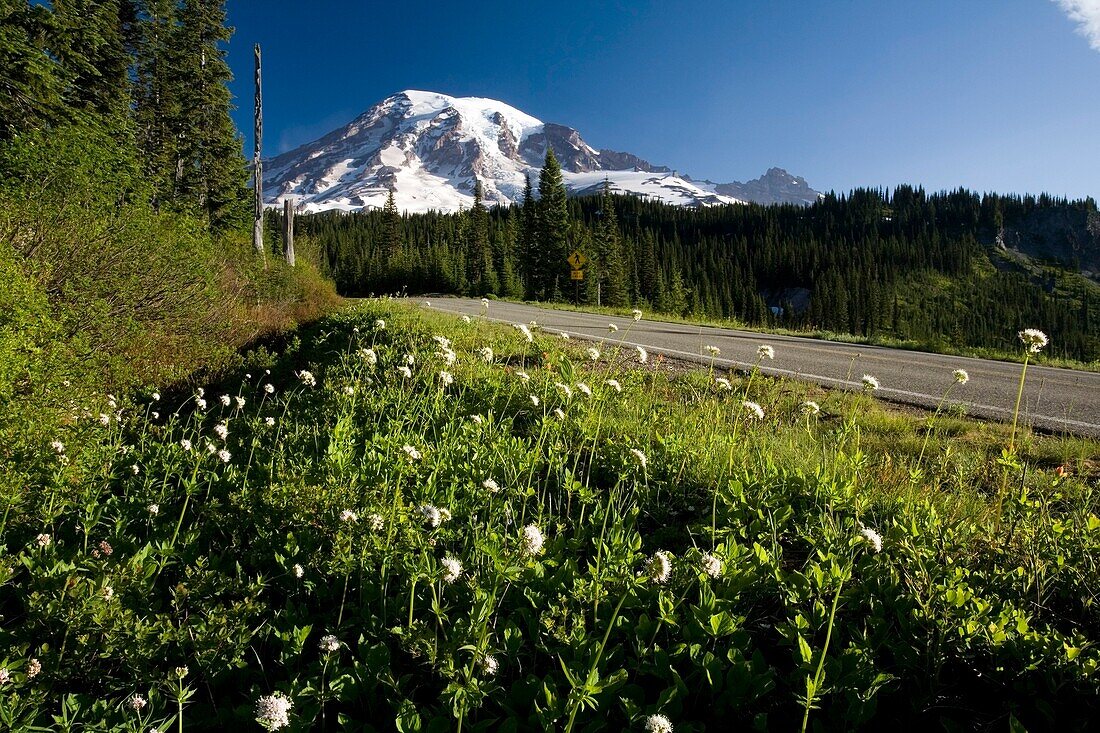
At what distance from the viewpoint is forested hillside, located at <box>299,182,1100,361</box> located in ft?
202

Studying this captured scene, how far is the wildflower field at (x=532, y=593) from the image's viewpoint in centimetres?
165

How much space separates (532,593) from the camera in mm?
2057

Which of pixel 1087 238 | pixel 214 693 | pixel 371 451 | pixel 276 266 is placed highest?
pixel 1087 238

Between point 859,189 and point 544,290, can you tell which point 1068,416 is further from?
point 859,189

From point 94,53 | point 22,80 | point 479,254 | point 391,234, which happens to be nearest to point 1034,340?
point 22,80

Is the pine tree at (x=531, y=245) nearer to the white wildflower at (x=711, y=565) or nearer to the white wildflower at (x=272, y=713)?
the white wildflower at (x=711, y=565)

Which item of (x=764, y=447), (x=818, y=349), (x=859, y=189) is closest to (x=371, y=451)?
(x=764, y=447)

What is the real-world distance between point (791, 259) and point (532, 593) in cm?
13702

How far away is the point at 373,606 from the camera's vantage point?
6.95ft

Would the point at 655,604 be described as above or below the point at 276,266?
below

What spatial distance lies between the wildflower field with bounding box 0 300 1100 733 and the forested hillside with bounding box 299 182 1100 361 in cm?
4513

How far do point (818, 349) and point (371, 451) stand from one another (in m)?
9.85

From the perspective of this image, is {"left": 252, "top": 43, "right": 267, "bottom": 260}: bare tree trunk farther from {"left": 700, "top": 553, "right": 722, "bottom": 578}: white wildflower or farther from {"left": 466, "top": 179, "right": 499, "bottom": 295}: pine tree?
{"left": 466, "top": 179, "right": 499, "bottom": 295}: pine tree

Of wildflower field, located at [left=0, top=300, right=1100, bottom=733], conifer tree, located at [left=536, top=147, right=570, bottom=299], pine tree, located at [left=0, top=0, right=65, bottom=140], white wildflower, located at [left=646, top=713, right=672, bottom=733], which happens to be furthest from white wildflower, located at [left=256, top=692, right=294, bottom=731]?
conifer tree, located at [left=536, top=147, right=570, bottom=299]
